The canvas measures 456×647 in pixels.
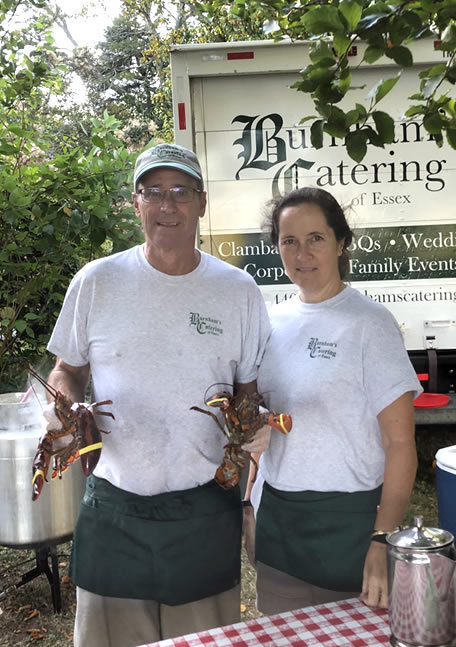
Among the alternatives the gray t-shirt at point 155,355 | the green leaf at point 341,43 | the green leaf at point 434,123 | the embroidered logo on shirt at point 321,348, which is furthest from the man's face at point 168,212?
the green leaf at point 341,43

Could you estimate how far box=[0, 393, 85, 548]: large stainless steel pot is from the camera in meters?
4.26

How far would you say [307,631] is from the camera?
1918 millimetres

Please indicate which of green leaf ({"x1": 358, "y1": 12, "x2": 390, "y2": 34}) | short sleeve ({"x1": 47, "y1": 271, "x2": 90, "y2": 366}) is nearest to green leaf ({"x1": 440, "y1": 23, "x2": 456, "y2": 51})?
green leaf ({"x1": 358, "y1": 12, "x2": 390, "y2": 34})

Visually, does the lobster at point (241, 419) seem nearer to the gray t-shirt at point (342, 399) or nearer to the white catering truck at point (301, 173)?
the gray t-shirt at point (342, 399)

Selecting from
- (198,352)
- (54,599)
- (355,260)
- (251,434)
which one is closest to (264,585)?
(251,434)

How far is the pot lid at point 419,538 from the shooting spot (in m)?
1.73

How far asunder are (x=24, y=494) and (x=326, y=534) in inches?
96.1

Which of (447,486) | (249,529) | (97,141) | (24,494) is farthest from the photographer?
(97,141)

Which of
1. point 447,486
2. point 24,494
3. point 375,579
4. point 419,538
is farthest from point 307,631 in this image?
point 24,494

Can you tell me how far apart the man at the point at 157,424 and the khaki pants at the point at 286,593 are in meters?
0.15

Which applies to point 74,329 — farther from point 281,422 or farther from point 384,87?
point 384,87

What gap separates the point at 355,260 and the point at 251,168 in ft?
3.32

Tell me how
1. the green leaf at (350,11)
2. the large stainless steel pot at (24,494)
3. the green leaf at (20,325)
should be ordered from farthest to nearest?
the green leaf at (20,325) → the large stainless steel pot at (24,494) → the green leaf at (350,11)

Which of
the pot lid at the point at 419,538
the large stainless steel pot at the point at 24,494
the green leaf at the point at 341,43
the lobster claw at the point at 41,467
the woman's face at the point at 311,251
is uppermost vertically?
the green leaf at the point at 341,43
